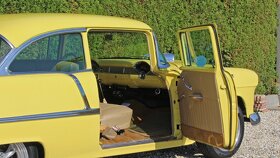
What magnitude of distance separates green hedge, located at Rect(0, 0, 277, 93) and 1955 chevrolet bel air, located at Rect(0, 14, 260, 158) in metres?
1.89

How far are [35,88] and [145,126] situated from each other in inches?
80.8

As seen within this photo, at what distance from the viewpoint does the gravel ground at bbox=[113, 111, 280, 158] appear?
6862 millimetres

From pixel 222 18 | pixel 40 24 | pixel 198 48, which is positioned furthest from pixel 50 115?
pixel 222 18

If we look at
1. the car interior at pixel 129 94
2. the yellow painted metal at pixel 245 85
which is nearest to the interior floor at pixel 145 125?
the car interior at pixel 129 94

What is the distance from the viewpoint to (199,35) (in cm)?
618

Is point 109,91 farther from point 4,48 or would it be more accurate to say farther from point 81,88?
point 4,48

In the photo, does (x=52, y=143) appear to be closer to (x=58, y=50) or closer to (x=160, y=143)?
(x=58, y=50)

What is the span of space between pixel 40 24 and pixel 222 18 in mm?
6514

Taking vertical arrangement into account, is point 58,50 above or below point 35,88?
above

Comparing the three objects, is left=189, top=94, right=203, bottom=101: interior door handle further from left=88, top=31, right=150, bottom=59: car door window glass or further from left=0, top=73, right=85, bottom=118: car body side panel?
left=0, top=73, right=85, bottom=118: car body side panel

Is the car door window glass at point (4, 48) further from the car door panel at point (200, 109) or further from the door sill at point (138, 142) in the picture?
the car door panel at point (200, 109)

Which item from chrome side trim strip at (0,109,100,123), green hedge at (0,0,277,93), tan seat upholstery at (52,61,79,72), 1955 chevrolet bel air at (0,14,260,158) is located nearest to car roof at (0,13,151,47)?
1955 chevrolet bel air at (0,14,260,158)

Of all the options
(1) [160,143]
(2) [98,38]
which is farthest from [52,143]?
(2) [98,38]

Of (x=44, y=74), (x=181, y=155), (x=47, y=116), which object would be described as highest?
(x=44, y=74)
